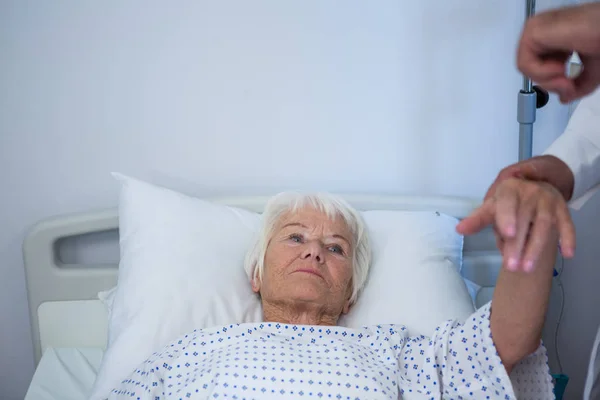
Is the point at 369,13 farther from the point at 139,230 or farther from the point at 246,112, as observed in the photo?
the point at 139,230

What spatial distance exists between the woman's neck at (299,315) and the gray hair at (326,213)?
0.11 meters

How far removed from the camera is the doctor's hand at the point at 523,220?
1107 millimetres

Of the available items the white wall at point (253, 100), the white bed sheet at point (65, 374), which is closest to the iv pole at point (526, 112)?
the white wall at point (253, 100)

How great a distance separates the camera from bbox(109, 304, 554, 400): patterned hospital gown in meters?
1.62

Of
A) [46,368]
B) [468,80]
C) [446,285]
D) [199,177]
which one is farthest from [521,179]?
[46,368]

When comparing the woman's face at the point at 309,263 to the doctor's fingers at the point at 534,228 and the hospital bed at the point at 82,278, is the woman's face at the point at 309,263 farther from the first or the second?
the doctor's fingers at the point at 534,228

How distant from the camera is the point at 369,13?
233cm

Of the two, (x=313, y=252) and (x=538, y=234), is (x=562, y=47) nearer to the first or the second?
(x=538, y=234)

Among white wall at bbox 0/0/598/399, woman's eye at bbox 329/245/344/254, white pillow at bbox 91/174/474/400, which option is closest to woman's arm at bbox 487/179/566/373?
white pillow at bbox 91/174/474/400

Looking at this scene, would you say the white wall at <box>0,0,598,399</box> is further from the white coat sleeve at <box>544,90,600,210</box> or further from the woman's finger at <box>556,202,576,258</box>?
the woman's finger at <box>556,202,576,258</box>

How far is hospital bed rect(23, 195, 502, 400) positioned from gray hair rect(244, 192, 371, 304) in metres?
0.23

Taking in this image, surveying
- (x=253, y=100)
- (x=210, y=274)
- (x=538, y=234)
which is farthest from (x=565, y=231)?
(x=253, y=100)

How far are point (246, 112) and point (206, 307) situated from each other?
0.66 m

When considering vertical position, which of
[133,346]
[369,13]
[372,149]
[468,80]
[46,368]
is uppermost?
[369,13]
